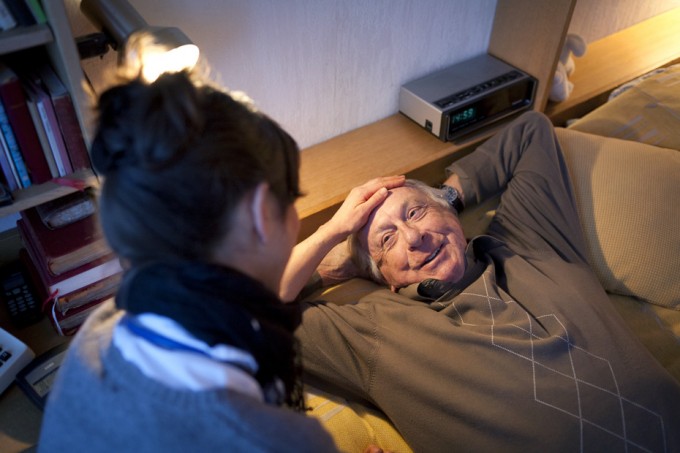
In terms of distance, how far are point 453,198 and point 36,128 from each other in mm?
1096

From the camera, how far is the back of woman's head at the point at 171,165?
24.6 inches

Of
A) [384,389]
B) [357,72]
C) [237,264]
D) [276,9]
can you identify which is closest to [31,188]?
[237,264]

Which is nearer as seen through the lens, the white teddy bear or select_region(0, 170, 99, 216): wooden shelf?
select_region(0, 170, 99, 216): wooden shelf

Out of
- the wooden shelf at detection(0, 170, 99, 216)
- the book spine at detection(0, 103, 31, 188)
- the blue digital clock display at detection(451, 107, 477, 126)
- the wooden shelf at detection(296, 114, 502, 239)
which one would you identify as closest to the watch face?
the wooden shelf at detection(296, 114, 502, 239)

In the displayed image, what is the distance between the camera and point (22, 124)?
3.34 ft

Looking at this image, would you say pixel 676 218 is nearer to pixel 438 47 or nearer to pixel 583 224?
pixel 583 224

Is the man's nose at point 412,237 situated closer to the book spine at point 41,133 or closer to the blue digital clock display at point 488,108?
the blue digital clock display at point 488,108

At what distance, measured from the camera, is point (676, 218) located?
1479 mm

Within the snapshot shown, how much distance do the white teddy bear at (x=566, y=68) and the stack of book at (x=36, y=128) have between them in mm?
1603

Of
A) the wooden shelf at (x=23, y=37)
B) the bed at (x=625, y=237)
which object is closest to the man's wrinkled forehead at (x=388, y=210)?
the bed at (x=625, y=237)

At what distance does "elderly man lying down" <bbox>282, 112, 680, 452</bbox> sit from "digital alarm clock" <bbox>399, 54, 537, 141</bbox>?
303mm

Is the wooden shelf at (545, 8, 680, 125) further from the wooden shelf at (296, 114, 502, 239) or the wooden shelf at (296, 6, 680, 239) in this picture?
the wooden shelf at (296, 114, 502, 239)

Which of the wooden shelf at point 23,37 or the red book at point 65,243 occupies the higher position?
the wooden shelf at point 23,37

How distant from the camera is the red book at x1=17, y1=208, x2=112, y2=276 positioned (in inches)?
47.6
